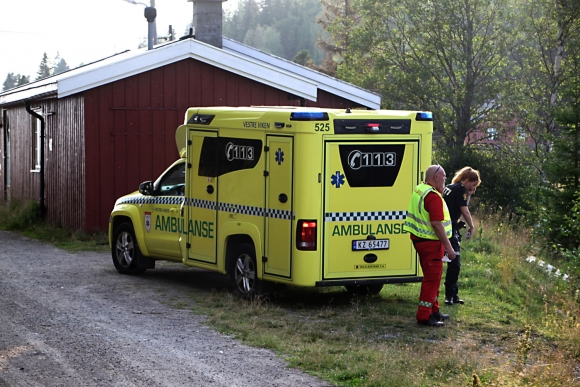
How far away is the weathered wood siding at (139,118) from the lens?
17.7m

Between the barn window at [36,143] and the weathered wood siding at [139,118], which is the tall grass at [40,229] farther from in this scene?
the barn window at [36,143]

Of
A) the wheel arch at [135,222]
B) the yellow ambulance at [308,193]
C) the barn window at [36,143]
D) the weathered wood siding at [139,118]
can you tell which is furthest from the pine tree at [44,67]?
the yellow ambulance at [308,193]

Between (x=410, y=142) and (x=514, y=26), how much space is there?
23278 millimetres

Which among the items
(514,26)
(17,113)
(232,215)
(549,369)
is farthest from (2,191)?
(549,369)

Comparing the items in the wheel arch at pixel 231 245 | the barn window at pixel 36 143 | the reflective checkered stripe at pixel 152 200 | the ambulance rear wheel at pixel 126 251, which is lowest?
the ambulance rear wheel at pixel 126 251

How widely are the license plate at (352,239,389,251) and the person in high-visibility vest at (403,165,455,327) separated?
2.69ft

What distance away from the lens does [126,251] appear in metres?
13.2

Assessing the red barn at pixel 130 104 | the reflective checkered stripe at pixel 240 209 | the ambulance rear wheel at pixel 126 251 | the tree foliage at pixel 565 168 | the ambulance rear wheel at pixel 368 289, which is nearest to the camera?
the reflective checkered stripe at pixel 240 209

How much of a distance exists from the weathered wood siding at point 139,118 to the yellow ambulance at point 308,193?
22.6 ft

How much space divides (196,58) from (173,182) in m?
6.58

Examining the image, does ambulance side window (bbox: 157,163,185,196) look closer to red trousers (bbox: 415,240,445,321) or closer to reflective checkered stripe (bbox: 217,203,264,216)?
reflective checkered stripe (bbox: 217,203,264,216)

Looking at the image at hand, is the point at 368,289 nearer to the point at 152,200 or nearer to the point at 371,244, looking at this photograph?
the point at 371,244

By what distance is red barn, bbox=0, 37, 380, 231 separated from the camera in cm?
1764

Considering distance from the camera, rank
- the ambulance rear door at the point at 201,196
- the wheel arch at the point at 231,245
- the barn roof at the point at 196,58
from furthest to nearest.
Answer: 1. the barn roof at the point at 196,58
2. the ambulance rear door at the point at 201,196
3. the wheel arch at the point at 231,245
